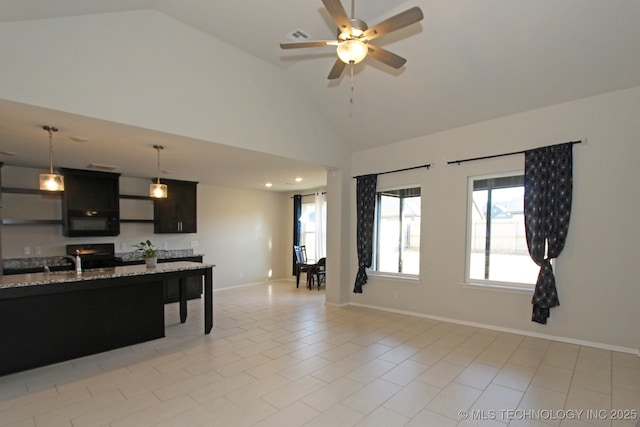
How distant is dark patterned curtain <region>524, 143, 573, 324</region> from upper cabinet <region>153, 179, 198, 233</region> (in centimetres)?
622

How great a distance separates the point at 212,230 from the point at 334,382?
17.7 feet

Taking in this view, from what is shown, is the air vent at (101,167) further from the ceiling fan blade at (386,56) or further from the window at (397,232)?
the ceiling fan blade at (386,56)

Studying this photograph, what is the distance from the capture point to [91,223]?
5566 millimetres

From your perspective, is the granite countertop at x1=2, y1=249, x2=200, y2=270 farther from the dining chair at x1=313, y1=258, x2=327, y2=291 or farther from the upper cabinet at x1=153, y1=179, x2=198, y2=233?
the dining chair at x1=313, y1=258, x2=327, y2=291

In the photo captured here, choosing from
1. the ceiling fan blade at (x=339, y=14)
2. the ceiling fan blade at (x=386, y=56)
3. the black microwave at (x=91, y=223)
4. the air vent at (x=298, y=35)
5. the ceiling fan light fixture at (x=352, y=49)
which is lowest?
the black microwave at (x=91, y=223)

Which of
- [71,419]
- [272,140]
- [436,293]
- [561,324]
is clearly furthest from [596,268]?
[71,419]

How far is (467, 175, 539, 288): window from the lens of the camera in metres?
4.22

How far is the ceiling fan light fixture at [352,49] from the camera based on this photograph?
229 cm

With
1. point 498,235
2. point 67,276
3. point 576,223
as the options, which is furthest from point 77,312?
point 576,223

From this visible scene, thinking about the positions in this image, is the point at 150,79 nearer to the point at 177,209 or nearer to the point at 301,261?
the point at 177,209

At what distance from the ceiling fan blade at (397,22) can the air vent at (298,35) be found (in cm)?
168

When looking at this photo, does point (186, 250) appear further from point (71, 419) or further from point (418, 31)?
point (418, 31)

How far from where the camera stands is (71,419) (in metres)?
2.36

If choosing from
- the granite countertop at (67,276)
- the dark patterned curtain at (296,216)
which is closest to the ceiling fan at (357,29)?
the granite countertop at (67,276)
